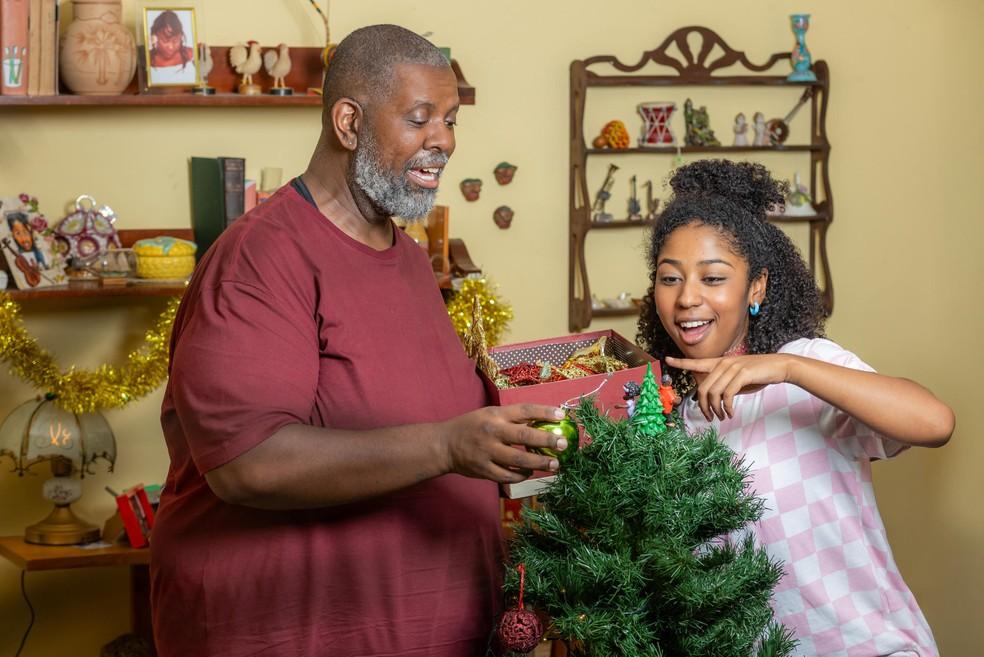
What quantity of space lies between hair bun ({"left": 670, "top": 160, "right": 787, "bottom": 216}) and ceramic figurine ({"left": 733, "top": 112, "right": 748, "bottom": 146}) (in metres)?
1.53

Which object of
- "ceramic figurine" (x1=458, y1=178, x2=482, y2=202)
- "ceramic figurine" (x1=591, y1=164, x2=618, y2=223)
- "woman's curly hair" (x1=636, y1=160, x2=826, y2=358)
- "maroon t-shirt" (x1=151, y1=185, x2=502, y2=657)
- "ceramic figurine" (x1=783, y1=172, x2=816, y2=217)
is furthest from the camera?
"ceramic figurine" (x1=783, y1=172, x2=816, y2=217)

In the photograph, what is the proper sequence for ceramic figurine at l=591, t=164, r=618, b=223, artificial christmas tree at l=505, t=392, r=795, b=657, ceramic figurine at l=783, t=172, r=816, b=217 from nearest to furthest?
artificial christmas tree at l=505, t=392, r=795, b=657
ceramic figurine at l=591, t=164, r=618, b=223
ceramic figurine at l=783, t=172, r=816, b=217

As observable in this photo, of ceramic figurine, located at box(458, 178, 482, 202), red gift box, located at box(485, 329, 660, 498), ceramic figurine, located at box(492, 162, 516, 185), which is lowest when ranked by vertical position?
red gift box, located at box(485, 329, 660, 498)

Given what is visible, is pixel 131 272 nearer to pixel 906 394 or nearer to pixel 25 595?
pixel 25 595

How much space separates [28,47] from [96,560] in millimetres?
1231

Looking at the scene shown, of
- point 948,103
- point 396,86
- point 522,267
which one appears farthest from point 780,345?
point 948,103

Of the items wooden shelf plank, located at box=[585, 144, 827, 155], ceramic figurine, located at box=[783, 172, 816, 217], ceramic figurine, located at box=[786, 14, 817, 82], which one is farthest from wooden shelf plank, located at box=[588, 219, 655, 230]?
ceramic figurine, located at box=[786, 14, 817, 82]

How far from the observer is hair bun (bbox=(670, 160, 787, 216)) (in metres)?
1.87

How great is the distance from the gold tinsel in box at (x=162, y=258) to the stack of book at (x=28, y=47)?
430 mm

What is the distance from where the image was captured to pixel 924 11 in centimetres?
357

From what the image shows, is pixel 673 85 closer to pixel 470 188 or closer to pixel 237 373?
pixel 470 188

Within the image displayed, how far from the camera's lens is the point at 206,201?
9.61 ft

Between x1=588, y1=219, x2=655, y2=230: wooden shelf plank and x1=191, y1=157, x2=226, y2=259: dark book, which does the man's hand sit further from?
x1=588, y1=219, x2=655, y2=230: wooden shelf plank

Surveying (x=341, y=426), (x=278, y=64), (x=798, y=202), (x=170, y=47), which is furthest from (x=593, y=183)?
(x=341, y=426)
